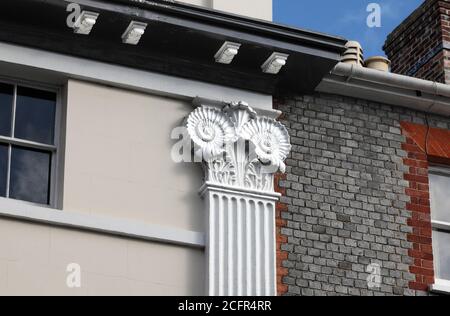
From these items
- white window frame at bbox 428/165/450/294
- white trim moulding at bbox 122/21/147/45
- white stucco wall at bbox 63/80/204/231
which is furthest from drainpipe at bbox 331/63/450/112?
white trim moulding at bbox 122/21/147/45

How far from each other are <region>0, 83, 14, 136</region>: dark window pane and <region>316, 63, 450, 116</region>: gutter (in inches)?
143

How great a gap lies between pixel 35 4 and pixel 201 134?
89.6 inches

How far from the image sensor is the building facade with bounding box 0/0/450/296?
48.1 feet

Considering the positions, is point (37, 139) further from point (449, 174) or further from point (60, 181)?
point (449, 174)

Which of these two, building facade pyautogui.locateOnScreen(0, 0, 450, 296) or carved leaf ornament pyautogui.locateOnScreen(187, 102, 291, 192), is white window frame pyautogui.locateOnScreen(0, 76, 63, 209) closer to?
building facade pyautogui.locateOnScreen(0, 0, 450, 296)

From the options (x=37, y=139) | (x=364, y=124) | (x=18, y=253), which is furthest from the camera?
(x=364, y=124)

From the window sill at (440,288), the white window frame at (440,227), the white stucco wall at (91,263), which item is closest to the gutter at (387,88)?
the white window frame at (440,227)

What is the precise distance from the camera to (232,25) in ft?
51.0

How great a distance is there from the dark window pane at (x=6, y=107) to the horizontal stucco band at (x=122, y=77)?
1.19 ft

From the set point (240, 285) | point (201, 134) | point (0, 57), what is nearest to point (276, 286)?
point (240, 285)

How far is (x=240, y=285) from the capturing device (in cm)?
1488

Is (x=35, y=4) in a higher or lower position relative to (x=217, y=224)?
higher

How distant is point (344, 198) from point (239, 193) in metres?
1.34

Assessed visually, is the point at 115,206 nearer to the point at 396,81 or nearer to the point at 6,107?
the point at 6,107
